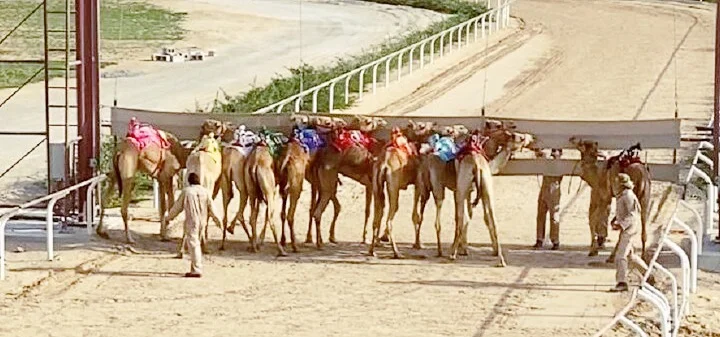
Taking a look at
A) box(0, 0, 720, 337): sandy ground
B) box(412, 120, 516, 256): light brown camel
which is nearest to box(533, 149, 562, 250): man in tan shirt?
box(0, 0, 720, 337): sandy ground

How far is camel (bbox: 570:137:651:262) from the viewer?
1360cm

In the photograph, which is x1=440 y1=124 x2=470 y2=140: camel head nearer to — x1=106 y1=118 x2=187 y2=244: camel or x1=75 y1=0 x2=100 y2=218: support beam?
x1=106 y1=118 x2=187 y2=244: camel

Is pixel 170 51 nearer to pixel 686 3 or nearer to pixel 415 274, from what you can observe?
pixel 686 3

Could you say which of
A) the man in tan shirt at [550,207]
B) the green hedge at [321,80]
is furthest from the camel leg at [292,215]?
the green hedge at [321,80]

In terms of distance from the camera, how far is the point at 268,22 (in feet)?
142

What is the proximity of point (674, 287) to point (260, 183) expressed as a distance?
4.31m

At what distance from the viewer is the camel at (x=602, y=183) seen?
13602 mm

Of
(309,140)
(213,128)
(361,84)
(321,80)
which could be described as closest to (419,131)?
(309,140)

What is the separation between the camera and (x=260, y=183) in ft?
46.1

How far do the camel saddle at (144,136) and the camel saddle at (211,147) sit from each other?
18.8 inches

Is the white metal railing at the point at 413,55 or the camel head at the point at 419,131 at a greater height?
the white metal railing at the point at 413,55

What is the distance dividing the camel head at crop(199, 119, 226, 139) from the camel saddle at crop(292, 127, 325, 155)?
68 centimetres

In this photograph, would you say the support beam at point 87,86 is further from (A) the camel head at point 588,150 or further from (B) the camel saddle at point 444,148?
(A) the camel head at point 588,150

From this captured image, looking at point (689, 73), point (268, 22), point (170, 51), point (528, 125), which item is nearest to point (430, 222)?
point (528, 125)
